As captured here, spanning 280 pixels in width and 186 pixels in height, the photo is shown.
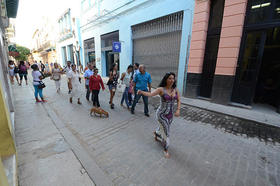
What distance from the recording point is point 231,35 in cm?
551

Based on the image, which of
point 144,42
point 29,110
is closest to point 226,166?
point 29,110

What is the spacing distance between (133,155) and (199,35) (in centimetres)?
638

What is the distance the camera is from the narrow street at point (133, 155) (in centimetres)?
221

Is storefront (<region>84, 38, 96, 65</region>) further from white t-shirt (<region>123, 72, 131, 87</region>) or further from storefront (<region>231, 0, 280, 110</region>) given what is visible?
storefront (<region>231, 0, 280, 110</region>)

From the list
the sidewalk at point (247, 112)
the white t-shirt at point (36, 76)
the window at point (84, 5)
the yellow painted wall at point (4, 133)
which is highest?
the window at point (84, 5)

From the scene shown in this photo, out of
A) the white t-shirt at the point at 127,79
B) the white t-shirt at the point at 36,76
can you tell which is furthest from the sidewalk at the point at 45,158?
the white t-shirt at the point at 127,79

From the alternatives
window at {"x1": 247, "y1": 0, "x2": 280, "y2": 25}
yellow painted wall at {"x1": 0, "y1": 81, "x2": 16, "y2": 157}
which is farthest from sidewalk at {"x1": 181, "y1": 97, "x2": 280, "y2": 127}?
yellow painted wall at {"x1": 0, "y1": 81, "x2": 16, "y2": 157}

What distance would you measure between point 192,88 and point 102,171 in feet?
19.9

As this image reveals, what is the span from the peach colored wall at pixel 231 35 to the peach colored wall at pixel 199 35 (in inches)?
32.2

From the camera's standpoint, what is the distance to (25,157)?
8.62ft

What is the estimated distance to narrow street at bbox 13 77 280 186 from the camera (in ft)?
7.25

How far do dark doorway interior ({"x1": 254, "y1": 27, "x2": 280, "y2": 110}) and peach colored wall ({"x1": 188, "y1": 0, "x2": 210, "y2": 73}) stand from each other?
2.74m

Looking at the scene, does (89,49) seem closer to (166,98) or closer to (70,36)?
(70,36)

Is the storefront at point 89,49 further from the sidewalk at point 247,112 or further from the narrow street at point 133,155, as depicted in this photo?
the sidewalk at point 247,112
